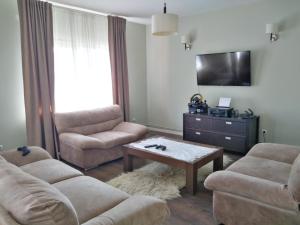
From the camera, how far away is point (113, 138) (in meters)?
3.95

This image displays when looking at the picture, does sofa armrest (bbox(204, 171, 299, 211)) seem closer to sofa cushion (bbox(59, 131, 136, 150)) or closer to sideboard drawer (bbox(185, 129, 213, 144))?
sofa cushion (bbox(59, 131, 136, 150))

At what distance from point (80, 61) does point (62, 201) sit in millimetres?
3834

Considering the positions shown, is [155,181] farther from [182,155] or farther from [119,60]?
[119,60]

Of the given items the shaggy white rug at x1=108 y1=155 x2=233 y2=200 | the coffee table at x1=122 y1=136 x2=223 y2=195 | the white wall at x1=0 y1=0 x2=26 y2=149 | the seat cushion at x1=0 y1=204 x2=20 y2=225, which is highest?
the white wall at x1=0 y1=0 x2=26 y2=149

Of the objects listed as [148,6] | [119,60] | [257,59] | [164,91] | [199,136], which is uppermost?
[148,6]

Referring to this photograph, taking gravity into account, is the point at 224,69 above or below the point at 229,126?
above

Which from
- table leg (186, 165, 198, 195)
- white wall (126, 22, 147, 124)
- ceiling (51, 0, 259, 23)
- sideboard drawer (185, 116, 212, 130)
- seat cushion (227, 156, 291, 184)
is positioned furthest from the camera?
white wall (126, 22, 147, 124)

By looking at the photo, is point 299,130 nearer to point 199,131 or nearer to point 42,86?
point 199,131

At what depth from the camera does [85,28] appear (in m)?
4.69

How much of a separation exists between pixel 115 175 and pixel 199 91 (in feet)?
8.77

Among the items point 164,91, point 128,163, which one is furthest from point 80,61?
point 128,163

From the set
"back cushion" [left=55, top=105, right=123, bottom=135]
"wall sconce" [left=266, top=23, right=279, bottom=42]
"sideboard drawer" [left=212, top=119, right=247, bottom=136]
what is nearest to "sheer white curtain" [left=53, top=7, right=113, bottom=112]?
"back cushion" [left=55, top=105, right=123, bottom=135]

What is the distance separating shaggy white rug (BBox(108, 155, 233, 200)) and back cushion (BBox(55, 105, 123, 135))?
1.23 metres

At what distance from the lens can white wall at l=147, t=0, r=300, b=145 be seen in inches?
160
